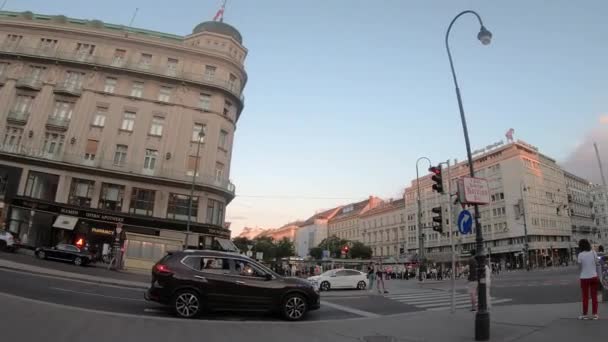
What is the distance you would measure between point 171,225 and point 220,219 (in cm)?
547

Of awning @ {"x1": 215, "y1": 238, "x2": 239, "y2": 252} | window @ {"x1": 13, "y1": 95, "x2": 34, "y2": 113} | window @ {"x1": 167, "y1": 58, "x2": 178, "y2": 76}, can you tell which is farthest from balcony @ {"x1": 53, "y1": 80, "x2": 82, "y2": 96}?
awning @ {"x1": 215, "y1": 238, "x2": 239, "y2": 252}

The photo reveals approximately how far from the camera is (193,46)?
39.8 m

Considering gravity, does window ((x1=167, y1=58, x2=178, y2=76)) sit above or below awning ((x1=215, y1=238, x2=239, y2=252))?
above

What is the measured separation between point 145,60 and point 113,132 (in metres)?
8.39

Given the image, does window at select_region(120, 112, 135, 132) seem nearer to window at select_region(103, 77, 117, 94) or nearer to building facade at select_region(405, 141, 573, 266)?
window at select_region(103, 77, 117, 94)

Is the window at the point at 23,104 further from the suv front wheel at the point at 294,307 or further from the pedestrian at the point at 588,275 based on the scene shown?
the pedestrian at the point at 588,275

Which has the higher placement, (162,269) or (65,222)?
(65,222)

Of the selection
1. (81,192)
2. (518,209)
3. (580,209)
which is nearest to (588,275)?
(81,192)

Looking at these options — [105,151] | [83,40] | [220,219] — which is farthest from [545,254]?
[83,40]

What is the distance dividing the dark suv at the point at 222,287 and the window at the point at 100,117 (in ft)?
104

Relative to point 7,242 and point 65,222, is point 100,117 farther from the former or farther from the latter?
point 7,242

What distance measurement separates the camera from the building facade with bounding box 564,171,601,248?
293 feet

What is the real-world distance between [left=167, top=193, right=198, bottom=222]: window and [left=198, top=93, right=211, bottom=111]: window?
970 cm

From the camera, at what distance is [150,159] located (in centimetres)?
3678
